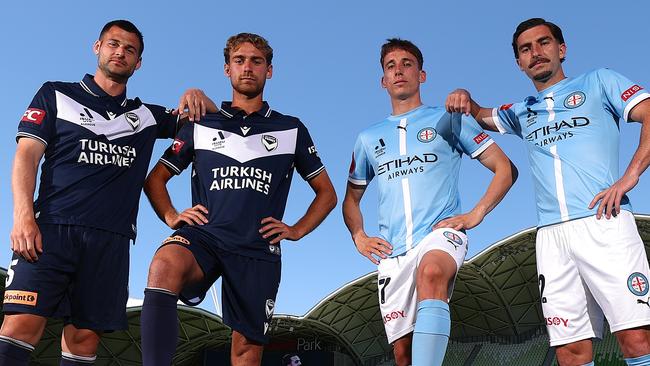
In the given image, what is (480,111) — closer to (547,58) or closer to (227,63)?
(547,58)

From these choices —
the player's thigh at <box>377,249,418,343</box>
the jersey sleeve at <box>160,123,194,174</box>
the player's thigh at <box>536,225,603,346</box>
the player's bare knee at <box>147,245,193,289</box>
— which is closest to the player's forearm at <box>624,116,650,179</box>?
the player's thigh at <box>536,225,603,346</box>

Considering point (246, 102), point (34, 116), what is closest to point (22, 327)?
point (34, 116)

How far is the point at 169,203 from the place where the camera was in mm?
5348

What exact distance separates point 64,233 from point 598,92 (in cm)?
426

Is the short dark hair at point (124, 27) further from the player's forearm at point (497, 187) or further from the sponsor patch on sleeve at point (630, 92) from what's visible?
the sponsor patch on sleeve at point (630, 92)

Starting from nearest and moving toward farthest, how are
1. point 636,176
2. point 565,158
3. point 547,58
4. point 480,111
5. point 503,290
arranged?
point 636,176 → point 565,158 → point 547,58 → point 480,111 → point 503,290

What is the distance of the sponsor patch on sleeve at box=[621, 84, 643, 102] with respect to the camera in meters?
5.06

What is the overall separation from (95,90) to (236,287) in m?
2.08

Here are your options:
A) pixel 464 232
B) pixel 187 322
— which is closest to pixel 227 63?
pixel 464 232

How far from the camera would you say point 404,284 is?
16.8ft

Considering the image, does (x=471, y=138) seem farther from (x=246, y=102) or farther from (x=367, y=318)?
(x=367, y=318)

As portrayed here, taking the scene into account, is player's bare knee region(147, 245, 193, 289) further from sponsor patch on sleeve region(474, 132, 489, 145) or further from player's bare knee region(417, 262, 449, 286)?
sponsor patch on sleeve region(474, 132, 489, 145)

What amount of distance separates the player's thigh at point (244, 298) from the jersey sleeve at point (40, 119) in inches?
66.2

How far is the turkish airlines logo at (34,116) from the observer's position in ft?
16.6
